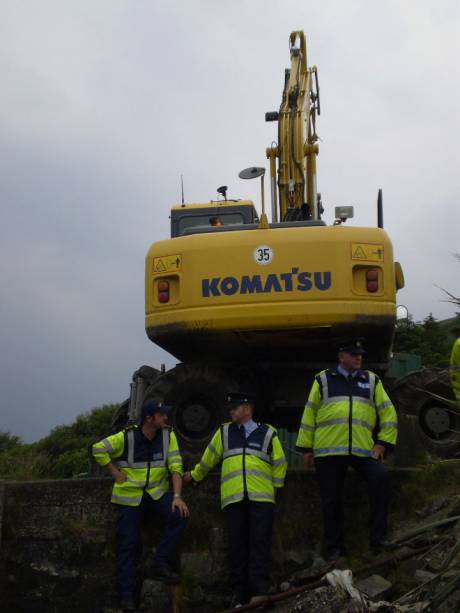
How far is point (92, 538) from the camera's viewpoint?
6.71 metres

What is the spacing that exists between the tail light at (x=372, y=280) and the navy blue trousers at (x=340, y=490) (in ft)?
6.24

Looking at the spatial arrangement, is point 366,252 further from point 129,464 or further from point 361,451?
point 129,464

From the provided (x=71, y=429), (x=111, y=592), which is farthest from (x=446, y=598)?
(x=71, y=429)

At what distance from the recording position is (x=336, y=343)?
8.25 metres

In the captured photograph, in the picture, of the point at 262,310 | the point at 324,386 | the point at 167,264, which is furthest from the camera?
the point at 167,264

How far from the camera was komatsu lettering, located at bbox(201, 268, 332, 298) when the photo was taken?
25.2 feet

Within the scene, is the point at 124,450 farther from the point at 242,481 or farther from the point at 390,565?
the point at 390,565

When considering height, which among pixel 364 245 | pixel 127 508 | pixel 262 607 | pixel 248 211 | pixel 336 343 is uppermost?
pixel 248 211

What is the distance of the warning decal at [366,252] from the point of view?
7750 millimetres

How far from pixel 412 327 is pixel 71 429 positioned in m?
14.7

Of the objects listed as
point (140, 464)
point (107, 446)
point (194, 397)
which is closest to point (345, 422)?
point (140, 464)

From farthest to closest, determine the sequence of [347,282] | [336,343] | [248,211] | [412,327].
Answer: [412,327] < [248,211] < [336,343] < [347,282]

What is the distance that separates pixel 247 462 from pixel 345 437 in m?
0.72

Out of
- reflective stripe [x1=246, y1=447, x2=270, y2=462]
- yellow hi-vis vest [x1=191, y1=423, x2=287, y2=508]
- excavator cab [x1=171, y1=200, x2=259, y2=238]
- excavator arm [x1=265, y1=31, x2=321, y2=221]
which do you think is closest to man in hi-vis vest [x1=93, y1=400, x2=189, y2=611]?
yellow hi-vis vest [x1=191, y1=423, x2=287, y2=508]
